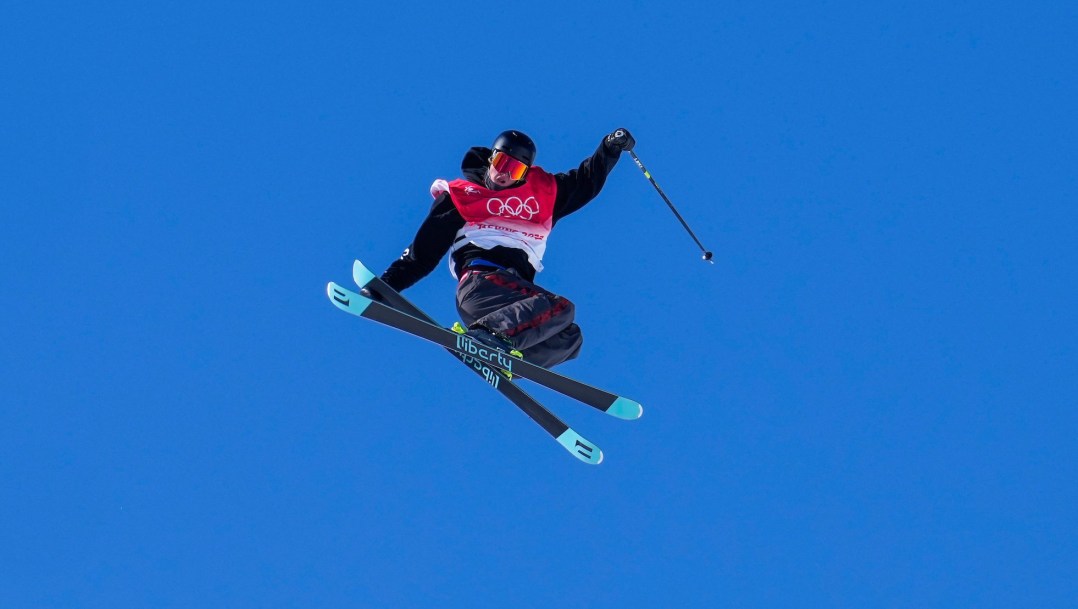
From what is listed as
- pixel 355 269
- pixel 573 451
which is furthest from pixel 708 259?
pixel 355 269

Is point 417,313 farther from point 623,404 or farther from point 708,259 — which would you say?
point 708,259

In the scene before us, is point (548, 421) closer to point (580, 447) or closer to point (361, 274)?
point (580, 447)

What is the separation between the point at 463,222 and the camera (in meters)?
11.2

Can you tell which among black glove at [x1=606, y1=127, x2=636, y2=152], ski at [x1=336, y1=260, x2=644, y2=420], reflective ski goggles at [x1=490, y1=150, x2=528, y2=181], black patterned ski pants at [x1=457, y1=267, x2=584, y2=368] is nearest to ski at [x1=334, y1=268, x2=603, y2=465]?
black patterned ski pants at [x1=457, y1=267, x2=584, y2=368]

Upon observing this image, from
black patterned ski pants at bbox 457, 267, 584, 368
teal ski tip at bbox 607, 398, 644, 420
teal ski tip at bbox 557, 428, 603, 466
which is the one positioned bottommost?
teal ski tip at bbox 607, 398, 644, 420

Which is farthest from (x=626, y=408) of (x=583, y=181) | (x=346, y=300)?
(x=346, y=300)

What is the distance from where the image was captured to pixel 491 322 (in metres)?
10.3

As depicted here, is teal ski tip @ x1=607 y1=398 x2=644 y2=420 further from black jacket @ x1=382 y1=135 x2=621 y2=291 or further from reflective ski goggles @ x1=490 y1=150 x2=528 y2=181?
reflective ski goggles @ x1=490 y1=150 x2=528 y2=181

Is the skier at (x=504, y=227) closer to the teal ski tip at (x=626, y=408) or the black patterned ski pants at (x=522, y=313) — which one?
the black patterned ski pants at (x=522, y=313)

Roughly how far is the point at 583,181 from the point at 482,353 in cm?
201

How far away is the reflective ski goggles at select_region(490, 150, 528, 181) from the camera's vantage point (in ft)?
35.9

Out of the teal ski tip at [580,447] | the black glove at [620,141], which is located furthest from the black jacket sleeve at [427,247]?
the teal ski tip at [580,447]

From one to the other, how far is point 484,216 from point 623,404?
2.00 metres

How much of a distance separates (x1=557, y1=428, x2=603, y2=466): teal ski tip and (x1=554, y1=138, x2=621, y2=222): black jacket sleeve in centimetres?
189
